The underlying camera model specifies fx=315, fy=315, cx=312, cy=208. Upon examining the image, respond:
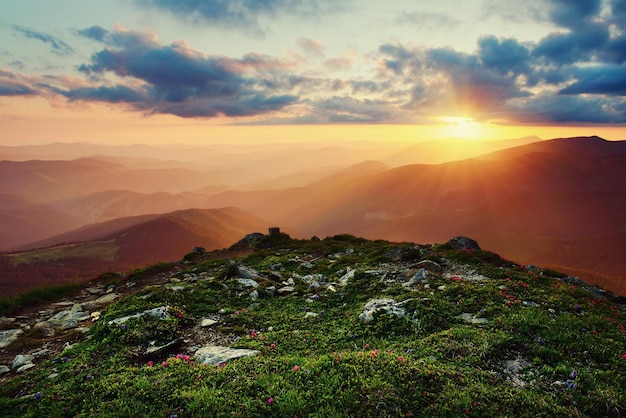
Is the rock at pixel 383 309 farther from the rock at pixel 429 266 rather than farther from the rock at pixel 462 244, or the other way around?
the rock at pixel 462 244

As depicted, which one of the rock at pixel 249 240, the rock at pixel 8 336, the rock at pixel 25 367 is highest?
the rock at pixel 25 367

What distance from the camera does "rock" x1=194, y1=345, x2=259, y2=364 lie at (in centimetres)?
1123

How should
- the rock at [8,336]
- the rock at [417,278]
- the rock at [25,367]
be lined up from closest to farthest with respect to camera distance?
1. the rock at [25,367]
2. the rock at [8,336]
3. the rock at [417,278]

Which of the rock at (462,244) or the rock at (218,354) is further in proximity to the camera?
the rock at (462,244)

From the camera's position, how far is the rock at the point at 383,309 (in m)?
14.6

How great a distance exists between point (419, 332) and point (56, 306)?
24395mm

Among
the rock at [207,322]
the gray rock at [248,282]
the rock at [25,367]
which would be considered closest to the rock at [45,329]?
the rock at [25,367]

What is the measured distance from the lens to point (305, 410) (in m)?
8.02

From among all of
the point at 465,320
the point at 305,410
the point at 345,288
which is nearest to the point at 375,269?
the point at 345,288

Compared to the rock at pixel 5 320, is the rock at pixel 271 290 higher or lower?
higher

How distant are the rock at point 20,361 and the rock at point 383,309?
14244 mm

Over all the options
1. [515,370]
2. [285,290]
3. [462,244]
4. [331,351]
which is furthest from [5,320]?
[462,244]

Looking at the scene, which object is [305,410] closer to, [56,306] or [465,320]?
[465,320]

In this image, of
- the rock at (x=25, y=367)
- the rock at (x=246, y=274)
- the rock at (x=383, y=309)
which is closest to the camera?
the rock at (x=25, y=367)
